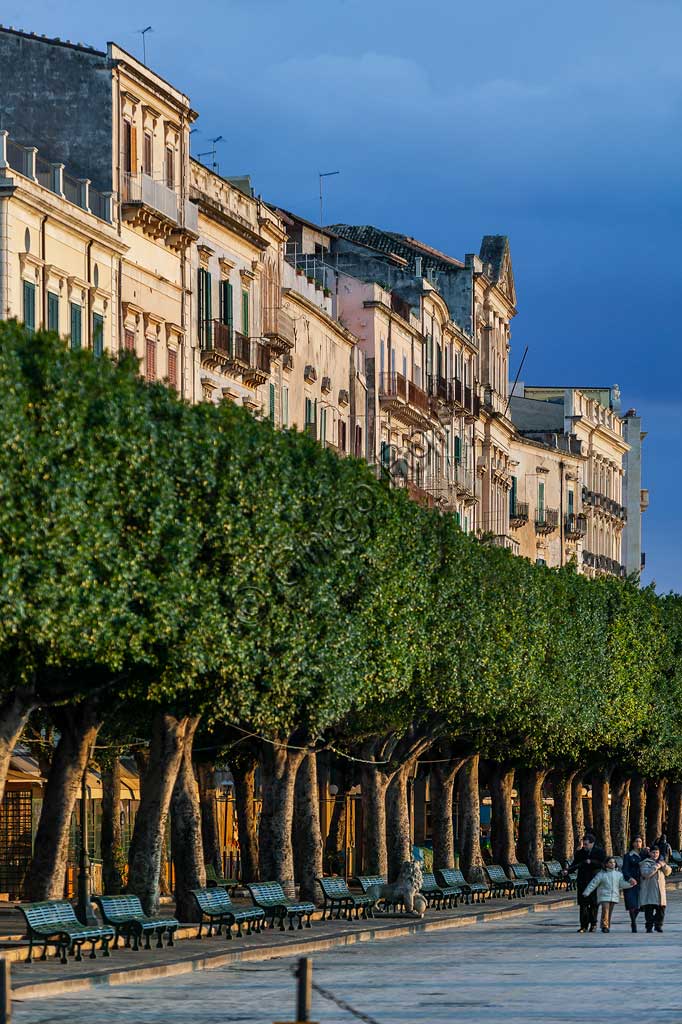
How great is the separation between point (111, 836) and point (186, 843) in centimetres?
903

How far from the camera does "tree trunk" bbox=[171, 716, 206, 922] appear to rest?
40.9m

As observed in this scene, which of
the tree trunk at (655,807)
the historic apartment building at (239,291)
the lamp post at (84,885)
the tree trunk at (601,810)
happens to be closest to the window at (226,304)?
the historic apartment building at (239,291)

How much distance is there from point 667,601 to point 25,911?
56.0 metres

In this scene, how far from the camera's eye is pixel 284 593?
123 feet

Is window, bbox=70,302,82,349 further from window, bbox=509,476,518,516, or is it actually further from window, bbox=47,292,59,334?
window, bbox=509,476,518,516

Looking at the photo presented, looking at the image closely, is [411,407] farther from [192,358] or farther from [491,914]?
[491,914]

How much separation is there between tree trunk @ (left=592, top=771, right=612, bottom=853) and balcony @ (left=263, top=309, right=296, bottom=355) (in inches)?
1025

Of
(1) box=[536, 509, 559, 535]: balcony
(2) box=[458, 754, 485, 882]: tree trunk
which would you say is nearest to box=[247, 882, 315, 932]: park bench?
(2) box=[458, 754, 485, 882]: tree trunk

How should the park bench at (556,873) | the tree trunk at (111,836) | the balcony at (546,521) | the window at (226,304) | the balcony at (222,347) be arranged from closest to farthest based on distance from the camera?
the tree trunk at (111,836) < the balcony at (222,347) < the window at (226,304) < the park bench at (556,873) < the balcony at (546,521)

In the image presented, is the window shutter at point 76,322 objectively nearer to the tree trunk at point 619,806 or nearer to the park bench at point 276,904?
the park bench at point 276,904

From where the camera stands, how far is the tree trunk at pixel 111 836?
4850 centimetres

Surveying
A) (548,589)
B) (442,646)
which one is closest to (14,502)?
(442,646)

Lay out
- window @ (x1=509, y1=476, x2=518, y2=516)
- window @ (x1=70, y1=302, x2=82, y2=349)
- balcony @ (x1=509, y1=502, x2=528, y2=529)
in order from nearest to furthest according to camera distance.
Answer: window @ (x1=70, y1=302, x2=82, y2=349) → balcony @ (x1=509, y1=502, x2=528, y2=529) → window @ (x1=509, y1=476, x2=518, y2=516)

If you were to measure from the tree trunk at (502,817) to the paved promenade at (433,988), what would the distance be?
920 inches
